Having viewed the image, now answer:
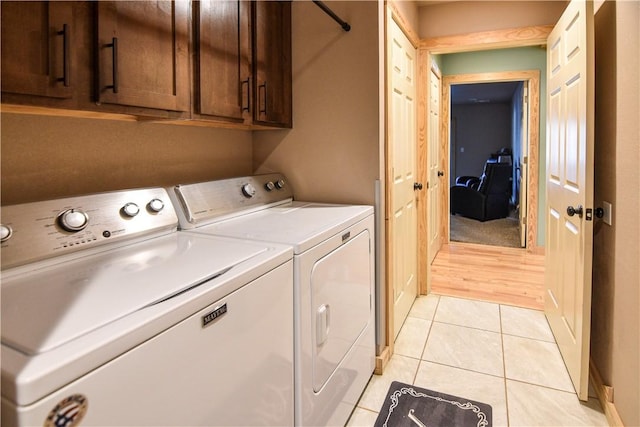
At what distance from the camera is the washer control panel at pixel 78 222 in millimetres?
1032

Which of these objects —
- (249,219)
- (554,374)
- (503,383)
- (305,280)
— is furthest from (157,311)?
(554,374)

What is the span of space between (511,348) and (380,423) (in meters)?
1.12

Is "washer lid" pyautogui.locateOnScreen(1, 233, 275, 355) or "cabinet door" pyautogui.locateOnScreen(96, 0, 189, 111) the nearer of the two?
"washer lid" pyautogui.locateOnScreen(1, 233, 275, 355)

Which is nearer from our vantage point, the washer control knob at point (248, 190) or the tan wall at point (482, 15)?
the washer control knob at point (248, 190)

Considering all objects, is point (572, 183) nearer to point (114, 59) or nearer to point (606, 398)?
point (606, 398)

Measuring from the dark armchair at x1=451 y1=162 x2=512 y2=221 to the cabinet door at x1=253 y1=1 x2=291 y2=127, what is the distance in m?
5.11

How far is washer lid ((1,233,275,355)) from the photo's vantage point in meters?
0.70

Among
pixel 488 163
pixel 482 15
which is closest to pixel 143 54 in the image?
pixel 482 15

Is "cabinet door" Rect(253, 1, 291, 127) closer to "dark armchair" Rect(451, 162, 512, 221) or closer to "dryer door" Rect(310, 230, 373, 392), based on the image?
"dryer door" Rect(310, 230, 373, 392)

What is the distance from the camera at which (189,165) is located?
1.90 meters

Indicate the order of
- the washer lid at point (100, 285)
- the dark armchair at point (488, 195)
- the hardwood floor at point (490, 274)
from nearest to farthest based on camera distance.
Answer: the washer lid at point (100, 285) < the hardwood floor at point (490, 274) < the dark armchair at point (488, 195)

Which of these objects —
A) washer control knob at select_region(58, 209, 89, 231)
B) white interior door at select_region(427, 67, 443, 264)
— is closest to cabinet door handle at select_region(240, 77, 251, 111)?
washer control knob at select_region(58, 209, 89, 231)

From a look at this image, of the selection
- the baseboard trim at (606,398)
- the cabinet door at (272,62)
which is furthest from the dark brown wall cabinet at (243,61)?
the baseboard trim at (606,398)

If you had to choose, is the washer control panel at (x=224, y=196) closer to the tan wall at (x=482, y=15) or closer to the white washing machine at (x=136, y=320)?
the white washing machine at (x=136, y=320)
